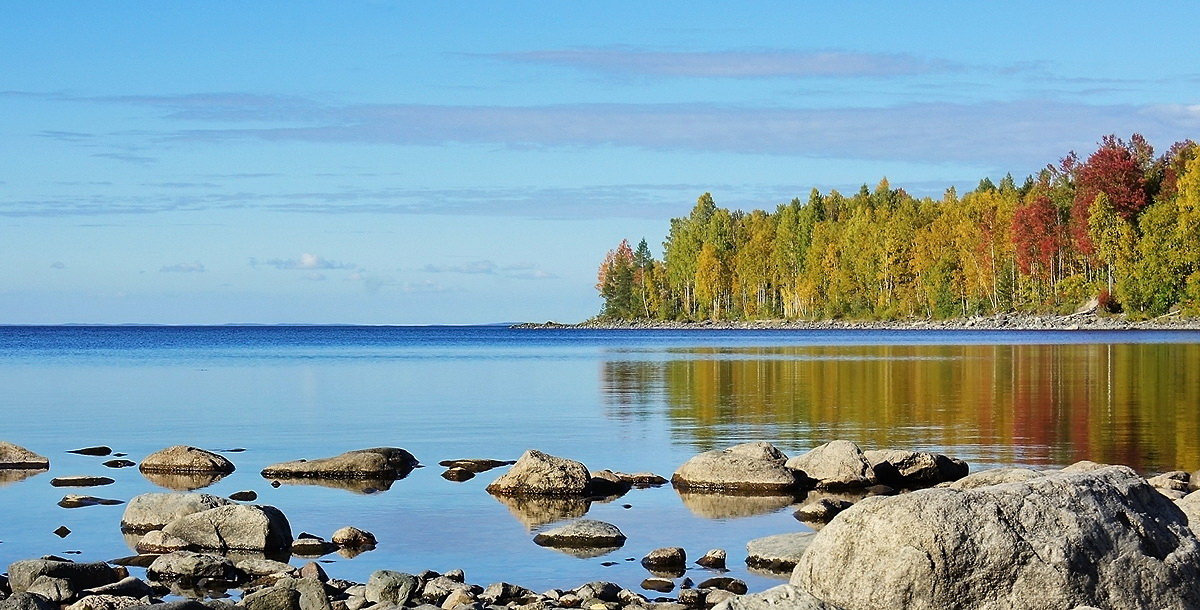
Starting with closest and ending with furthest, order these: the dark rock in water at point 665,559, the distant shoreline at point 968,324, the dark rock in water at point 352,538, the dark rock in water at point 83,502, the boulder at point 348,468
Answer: the dark rock in water at point 665,559 → the dark rock in water at point 352,538 → the dark rock in water at point 83,502 → the boulder at point 348,468 → the distant shoreline at point 968,324

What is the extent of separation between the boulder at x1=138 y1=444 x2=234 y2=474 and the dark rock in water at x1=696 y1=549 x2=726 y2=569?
11.2 meters

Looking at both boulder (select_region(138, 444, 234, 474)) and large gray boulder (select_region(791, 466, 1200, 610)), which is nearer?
large gray boulder (select_region(791, 466, 1200, 610))

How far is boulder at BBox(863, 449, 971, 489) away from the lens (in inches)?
838

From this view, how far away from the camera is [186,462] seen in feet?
78.4

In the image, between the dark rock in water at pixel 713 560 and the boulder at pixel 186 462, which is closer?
the dark rock in water at pixel 713 560

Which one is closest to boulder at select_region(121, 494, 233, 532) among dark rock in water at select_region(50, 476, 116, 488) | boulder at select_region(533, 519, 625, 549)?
boulder at select_region(533, 519, 625, 549)

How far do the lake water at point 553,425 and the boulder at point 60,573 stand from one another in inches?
80.1

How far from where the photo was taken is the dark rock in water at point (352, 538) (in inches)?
656

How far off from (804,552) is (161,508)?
30.9 feet

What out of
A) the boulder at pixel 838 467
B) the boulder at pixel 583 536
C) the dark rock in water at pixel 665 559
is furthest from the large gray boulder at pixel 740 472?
the dark rock in water at pixel 665 559

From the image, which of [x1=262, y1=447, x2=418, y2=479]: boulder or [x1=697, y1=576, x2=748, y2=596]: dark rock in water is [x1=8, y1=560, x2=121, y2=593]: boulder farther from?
[x1=262, y1=447, x2=418, y2=479]: boulder

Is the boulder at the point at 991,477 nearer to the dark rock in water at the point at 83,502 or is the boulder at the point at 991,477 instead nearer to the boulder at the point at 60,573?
the boulder at the point at 60,573

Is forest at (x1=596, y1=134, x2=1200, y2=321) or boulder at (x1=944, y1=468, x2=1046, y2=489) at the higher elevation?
forest at (x1=596, y1=134, x2=1200, y2=321)

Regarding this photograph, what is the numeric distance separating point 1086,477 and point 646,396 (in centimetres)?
3140
